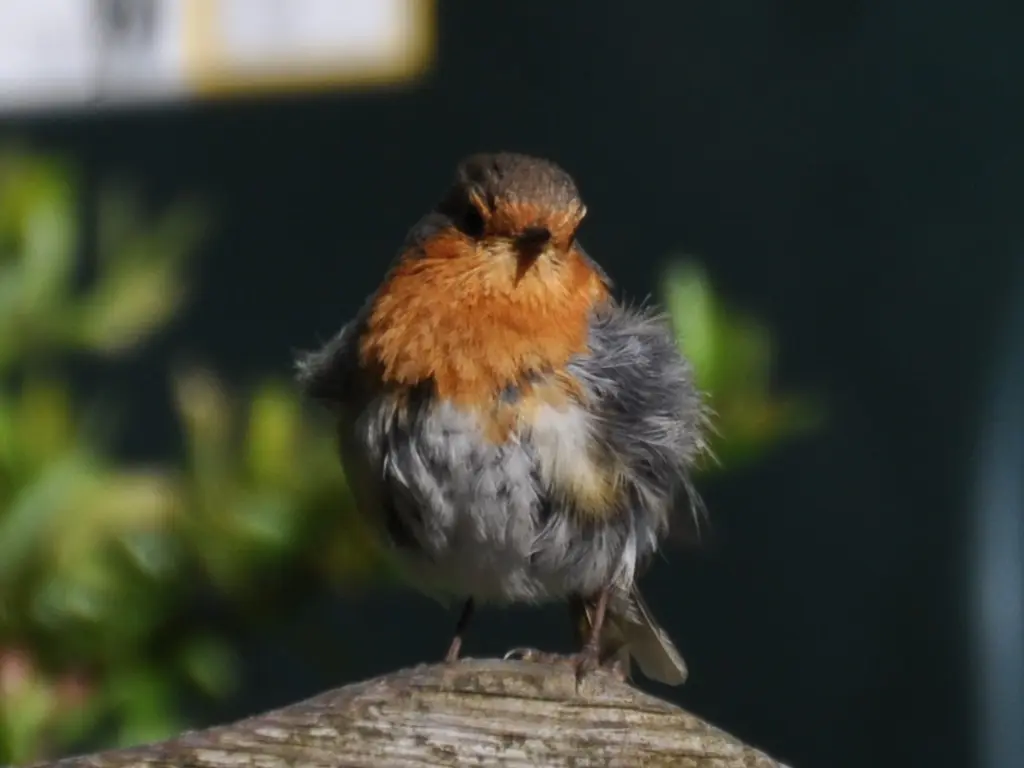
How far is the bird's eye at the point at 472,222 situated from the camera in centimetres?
176

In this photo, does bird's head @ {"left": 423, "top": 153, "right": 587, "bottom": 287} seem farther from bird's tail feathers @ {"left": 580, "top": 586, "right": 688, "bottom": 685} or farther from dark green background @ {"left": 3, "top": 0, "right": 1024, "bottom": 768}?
dark green background @ {"left": 3, "top": 0, "right": 1024, "bottom": 768}

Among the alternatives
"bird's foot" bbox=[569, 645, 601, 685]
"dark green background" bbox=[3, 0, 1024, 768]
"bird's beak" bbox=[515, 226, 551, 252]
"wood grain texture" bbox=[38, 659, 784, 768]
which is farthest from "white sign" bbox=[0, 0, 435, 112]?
"wood grain texture" bbox=[38, 659, 784, 768]

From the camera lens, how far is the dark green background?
3537mm

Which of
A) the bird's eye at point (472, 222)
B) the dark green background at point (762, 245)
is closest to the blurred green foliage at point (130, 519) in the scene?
the bird's eye at point (472, 222)

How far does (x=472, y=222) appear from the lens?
1.77 m

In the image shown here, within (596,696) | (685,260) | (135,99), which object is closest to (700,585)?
(685,260)

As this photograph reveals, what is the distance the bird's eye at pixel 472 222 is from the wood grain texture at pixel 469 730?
69 centimetres

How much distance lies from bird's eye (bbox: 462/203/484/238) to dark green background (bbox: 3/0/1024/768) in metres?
1.71

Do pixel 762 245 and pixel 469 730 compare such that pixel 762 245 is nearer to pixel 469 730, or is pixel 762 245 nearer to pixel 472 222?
pixel 472 222

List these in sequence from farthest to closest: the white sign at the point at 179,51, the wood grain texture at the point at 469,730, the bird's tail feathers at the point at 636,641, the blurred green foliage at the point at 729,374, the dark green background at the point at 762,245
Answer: the white sign at the point at 179,51 < the dark green background at the point at 762,245 < the bird's tail feathers at the point at 636,641 < the blurred green foliage at the point at 729,374 < the wood grain texture at the point at 469,730

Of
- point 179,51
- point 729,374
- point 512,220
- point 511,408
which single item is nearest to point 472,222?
point 512,220

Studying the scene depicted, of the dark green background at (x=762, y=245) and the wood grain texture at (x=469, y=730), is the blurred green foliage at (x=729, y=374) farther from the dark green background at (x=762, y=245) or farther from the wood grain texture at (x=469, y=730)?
the dark green background at (x=762, y=245)

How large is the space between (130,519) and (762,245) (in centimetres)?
229

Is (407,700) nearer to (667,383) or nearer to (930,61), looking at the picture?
(667,383)
